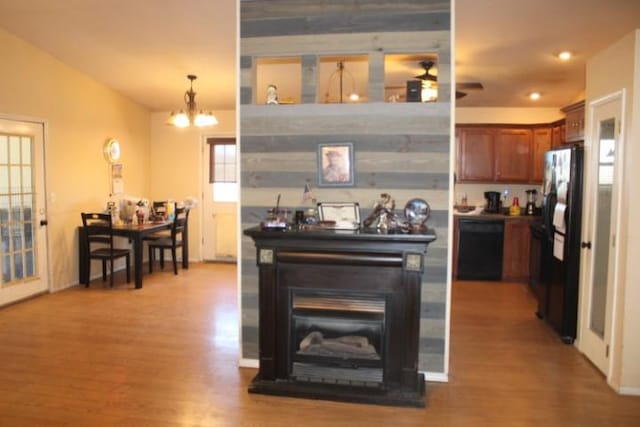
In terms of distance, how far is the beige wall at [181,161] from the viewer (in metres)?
7.78

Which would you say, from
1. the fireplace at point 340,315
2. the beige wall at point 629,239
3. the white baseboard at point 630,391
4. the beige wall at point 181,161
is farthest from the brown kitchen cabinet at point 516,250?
the beige wall at point 181,161

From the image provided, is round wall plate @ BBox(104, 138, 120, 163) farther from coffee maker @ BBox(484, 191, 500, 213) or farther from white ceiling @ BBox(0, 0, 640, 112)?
coffee maker @ BBox(484, 191, 500, 213)

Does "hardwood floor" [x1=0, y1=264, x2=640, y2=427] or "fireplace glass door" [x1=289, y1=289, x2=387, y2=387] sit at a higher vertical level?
"fireplace glass door" [x1=289, y1=289, x2=387, y2=387]

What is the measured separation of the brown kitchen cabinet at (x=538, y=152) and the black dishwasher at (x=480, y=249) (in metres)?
0.93

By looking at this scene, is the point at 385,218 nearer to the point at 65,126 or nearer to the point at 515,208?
the point at 515,208

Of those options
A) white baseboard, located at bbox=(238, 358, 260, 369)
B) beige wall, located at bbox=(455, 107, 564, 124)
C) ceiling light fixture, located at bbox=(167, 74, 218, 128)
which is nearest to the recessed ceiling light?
beige wall, located at bbox=(455, 107, 564, 124)

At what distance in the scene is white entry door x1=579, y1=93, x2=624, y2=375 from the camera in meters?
3.41

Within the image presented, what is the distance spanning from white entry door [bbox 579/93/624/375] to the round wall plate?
591 cm

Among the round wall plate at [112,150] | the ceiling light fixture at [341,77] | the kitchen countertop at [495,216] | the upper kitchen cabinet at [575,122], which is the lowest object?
the kitchen countertop at [495,216]

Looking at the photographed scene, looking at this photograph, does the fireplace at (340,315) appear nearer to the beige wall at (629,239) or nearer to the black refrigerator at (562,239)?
the beige wall at (629,239)

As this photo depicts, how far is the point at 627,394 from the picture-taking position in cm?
324

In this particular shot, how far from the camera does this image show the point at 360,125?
11.3 ft

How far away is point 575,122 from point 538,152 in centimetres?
211

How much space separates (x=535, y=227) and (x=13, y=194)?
5.81 metres
